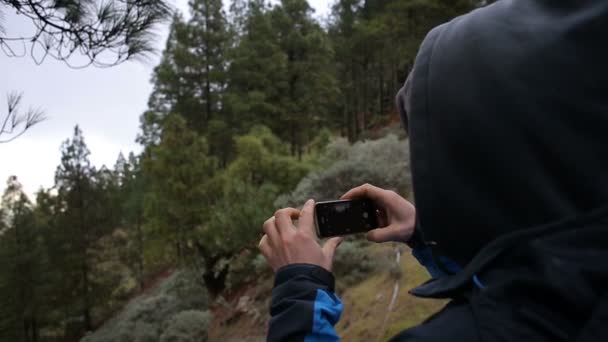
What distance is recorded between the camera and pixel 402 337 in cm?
73

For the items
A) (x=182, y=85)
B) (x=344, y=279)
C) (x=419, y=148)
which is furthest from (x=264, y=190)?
(x=419, y=148)

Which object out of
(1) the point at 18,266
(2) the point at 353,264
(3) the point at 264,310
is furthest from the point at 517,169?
(1) the point at 18,266

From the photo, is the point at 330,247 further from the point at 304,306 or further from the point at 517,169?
the point at 517,169

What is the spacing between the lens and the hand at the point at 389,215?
4.78ft

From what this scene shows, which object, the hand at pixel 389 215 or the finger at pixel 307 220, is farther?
the hand at pixel 389 215

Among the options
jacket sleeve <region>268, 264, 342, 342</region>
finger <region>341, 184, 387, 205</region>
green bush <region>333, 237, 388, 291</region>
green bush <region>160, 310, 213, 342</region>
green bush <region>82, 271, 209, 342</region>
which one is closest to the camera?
jacket sleeve <region>268, 264, 342, 342</region>

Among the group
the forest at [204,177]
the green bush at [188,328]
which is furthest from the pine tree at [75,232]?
the green bush at [188,328]

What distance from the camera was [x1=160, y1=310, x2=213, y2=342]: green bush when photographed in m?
8.20

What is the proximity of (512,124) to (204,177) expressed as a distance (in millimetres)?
11833

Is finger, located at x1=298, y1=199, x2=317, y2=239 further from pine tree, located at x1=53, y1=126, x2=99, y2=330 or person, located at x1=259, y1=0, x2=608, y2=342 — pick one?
pine tree, located at x1=53, y1=126, x2=99, y2=330

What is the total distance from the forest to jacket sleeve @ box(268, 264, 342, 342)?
25.0 ft

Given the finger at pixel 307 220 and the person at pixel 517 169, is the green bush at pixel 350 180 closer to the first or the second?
the finger at pixel 307 220

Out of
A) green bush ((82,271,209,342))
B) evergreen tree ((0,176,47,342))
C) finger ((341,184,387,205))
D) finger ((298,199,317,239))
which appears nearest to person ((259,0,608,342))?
finger ((298,199,317,239))

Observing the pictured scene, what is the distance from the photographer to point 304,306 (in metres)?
0.95
